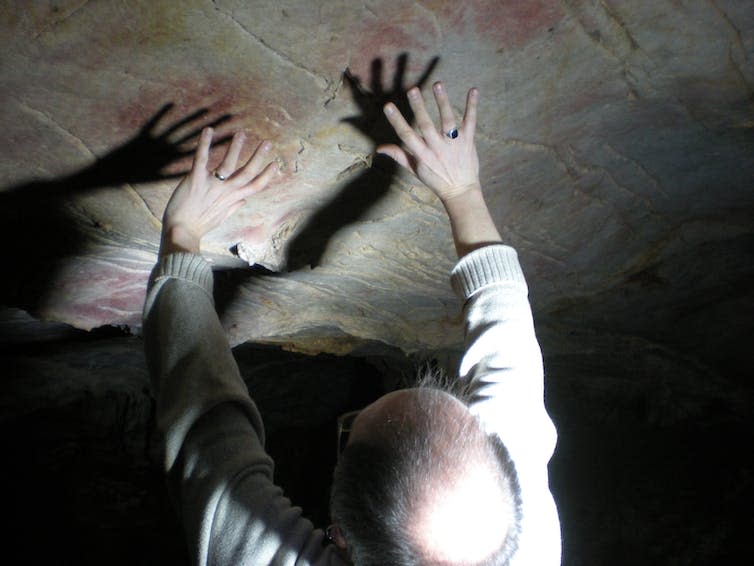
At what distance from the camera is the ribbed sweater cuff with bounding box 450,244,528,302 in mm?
1243

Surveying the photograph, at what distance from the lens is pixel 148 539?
212 inches

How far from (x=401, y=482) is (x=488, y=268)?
0.60 metres

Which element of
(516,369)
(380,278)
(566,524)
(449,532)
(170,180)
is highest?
(170,180)

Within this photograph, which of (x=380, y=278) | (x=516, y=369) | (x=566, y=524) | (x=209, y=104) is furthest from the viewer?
(x=566, y=524)

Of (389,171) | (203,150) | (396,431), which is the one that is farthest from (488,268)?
(203,150)

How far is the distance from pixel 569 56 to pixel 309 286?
1.65 m

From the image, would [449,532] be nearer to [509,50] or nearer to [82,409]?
[509,50]

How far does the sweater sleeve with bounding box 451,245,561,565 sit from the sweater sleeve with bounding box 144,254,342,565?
422 millimetres

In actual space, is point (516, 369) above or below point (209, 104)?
below

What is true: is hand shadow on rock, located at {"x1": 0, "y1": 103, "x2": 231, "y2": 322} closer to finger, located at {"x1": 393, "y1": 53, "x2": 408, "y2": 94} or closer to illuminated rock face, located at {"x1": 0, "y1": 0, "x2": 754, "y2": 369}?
illuminated rock face, located at {"x1": 0, "y1": 0, "x2": 754, "y2": 369}

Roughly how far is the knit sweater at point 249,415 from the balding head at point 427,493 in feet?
0.29

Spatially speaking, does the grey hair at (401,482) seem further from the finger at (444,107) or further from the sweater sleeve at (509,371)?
the finger at (444,107)

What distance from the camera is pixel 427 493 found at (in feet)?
2.62

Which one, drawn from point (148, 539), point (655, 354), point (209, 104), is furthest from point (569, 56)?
point (148, 539)
